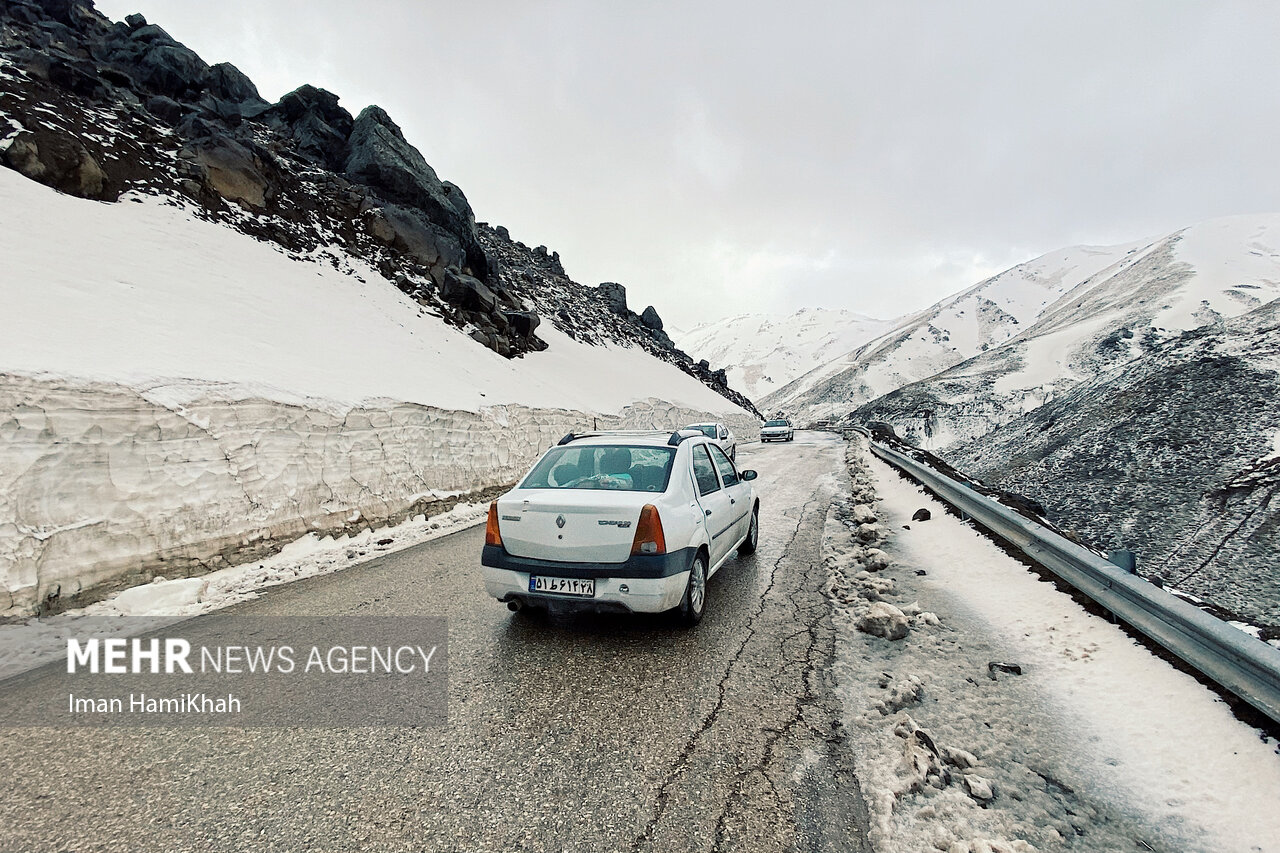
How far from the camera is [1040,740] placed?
2668mm

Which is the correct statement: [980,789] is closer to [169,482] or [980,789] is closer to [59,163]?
[169,482]

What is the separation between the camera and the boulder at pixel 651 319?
5800 cm

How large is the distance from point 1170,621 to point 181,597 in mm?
7727

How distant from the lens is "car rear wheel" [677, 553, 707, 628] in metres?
4.20

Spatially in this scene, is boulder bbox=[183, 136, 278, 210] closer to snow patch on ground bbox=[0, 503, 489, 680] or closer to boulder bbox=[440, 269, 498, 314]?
boulder bbox=[440, 269, 498, 314]

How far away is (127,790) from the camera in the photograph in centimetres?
246

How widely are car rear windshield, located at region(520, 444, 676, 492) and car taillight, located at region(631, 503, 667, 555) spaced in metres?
0.44

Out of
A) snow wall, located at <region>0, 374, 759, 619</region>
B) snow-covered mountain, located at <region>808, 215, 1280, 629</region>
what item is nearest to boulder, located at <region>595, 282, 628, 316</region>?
snow-covered mountain, located at <region>808, 215, 1280, 629</region>

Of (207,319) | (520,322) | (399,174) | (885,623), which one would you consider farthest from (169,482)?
(399,174)

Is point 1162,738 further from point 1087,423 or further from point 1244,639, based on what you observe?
point 1087,423

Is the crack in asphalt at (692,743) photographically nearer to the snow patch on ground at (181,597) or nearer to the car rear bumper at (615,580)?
the car rear bumper at (615,580)

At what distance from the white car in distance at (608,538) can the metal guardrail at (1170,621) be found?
9.35 ft

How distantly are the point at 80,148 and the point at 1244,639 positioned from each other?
2126 centimetres

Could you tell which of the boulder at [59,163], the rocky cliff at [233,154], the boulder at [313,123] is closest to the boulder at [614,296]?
the rocky cliff at [233,154]
